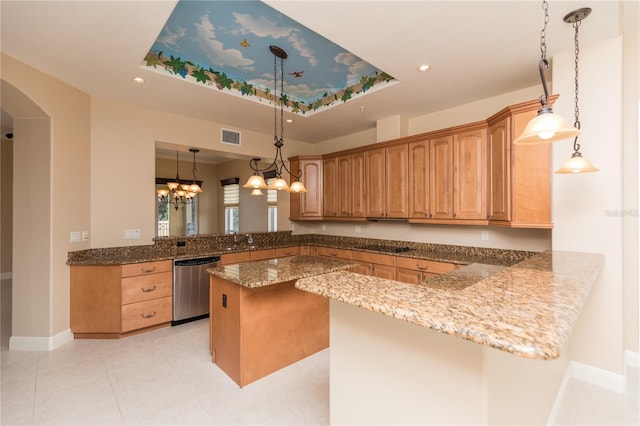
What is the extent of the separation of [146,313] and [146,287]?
300mm

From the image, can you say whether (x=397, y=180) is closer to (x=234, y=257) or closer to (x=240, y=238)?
(x=234, y=257)

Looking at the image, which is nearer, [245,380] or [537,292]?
[537,292]

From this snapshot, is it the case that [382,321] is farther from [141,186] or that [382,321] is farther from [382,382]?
[141,186]

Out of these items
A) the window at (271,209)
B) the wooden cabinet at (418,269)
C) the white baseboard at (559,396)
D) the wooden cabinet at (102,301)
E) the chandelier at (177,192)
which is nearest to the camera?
the white baseboard at (559,396)

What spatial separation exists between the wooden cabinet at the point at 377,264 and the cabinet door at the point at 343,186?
799 mm

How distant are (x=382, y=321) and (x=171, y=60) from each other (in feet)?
10.4

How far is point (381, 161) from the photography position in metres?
4.07

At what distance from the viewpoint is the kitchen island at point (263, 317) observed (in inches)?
86.3

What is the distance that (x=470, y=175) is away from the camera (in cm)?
319

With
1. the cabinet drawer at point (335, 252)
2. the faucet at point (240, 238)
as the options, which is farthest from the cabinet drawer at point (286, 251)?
the faucet at point (240, 238)

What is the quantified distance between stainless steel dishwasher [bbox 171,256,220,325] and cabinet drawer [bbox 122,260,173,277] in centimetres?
9

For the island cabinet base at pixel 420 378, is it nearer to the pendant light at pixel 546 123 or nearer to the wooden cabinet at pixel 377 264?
the pendant light at pixel 546 123

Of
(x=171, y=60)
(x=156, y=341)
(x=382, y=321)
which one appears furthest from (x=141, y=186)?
(x=382, y=321)

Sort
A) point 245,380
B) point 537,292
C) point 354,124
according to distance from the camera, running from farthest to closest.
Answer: point 354,124, point 245,380, point 537,292
